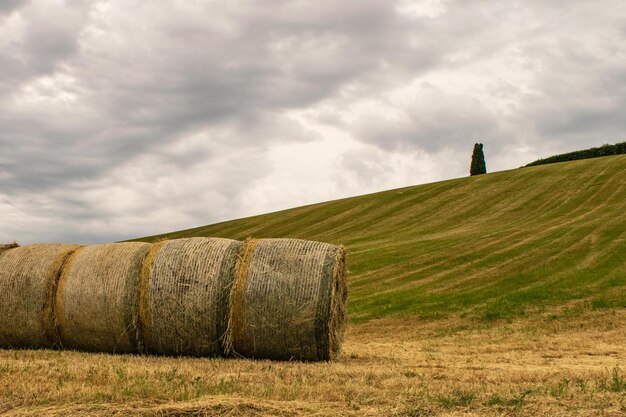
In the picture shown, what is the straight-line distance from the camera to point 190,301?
35.8ft

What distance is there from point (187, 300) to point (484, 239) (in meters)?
21.1

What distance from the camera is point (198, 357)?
1102 cm

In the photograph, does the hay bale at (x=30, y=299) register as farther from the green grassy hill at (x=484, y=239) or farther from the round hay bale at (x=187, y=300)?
the green grassy hill at (x=484, y=239)

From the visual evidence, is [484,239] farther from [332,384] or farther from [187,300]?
[332,384]

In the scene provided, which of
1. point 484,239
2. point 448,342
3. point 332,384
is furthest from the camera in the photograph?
point 484,239

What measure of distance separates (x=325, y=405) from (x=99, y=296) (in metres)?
5.69

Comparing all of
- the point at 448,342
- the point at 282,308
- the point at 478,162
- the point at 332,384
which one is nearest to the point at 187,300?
the point at 282,308

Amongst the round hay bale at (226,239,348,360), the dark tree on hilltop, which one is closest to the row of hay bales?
the round hay bale at (226,239,348,360)

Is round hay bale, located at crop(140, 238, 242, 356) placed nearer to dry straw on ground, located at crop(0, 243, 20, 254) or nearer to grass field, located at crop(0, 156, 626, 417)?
grass field, located at crop(0, 156, 626, 417)

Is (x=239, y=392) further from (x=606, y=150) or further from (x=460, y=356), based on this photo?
(x=606, y=150)

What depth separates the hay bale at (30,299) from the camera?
1189cm

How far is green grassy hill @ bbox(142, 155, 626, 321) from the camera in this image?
20062 millimetres

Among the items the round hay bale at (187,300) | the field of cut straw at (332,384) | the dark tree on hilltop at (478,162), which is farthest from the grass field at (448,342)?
the dark tree on hilltop at (478,162)

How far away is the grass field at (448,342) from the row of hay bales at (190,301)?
487mm
